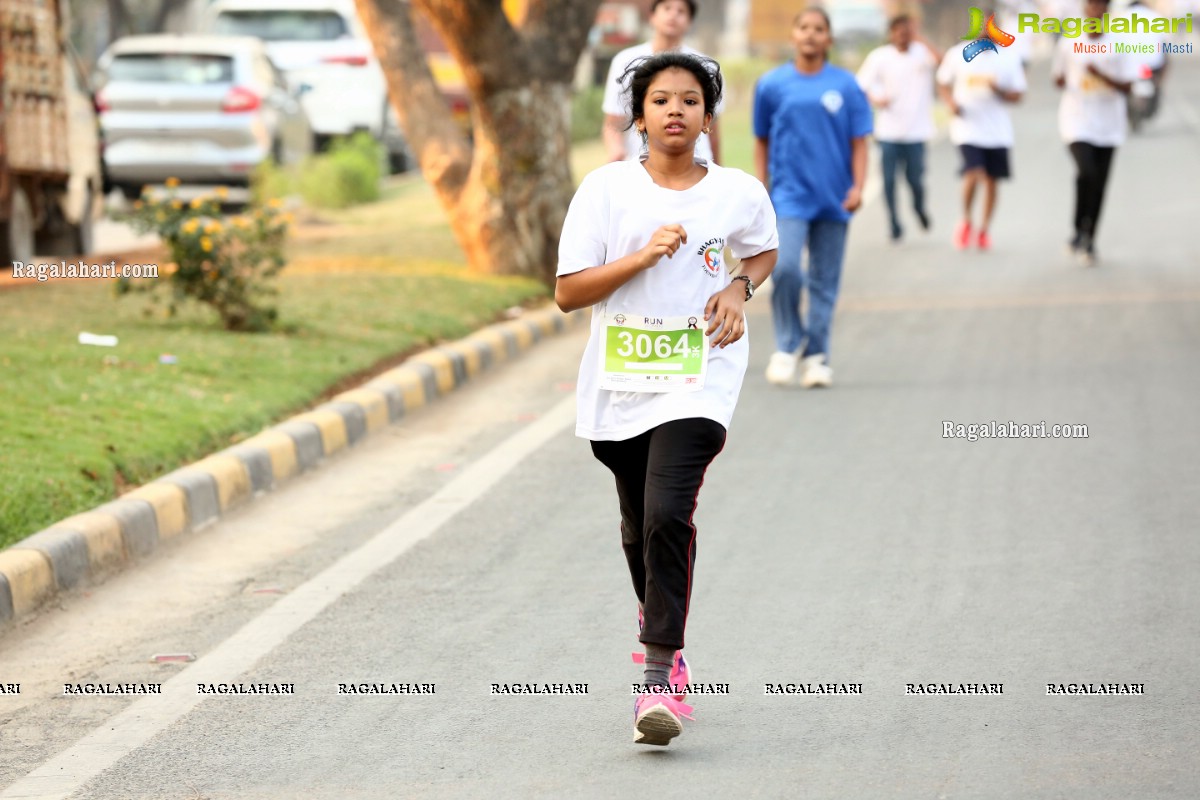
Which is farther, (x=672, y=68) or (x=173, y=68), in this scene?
(x=173, y=68)

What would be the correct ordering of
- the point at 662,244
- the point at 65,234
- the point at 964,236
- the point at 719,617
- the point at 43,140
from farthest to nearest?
the point at 964,236 → the point at 65,234 → the point at 43,140 → the point at 719,617 → the point at 662,244

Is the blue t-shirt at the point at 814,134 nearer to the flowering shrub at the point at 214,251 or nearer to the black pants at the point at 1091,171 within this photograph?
the flowering shrub at the point at 214,251

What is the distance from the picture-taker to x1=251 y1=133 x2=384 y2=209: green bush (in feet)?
64.5

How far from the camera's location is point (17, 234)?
14.5 meters

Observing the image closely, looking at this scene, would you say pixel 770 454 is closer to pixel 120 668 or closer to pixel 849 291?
pixel 120 668

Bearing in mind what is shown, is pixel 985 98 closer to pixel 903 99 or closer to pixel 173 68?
pixel 903 99

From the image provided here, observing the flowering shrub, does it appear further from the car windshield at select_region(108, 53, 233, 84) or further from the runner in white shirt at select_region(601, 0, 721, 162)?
the car windshield at select_region(108, 53, 233, 84)

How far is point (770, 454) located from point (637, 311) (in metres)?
3.68

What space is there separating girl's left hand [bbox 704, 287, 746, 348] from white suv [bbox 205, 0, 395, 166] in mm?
19389

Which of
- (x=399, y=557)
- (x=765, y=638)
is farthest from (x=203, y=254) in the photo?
(x=765, y=638)

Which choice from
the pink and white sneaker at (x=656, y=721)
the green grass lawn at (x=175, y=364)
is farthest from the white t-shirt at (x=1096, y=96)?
the pink and white sneaker at (x=656, y=721)

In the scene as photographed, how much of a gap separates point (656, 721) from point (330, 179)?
16096 millimetres

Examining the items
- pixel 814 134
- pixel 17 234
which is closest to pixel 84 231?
pixel 17 234

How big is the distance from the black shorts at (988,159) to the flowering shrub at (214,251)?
691 centimetres
